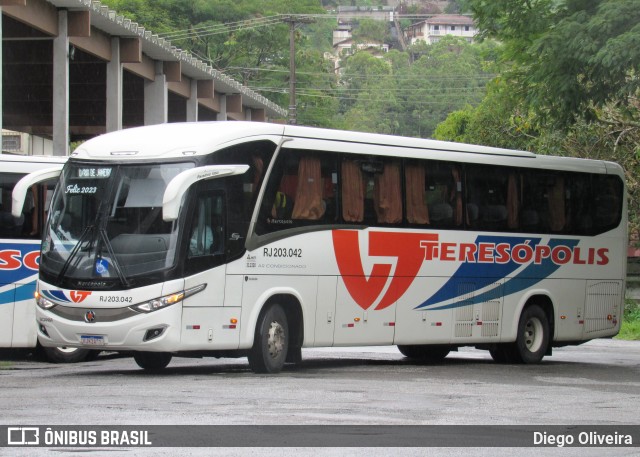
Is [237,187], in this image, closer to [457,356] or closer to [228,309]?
[228,309]

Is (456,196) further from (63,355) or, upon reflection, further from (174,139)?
(63,355)

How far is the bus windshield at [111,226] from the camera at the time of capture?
16484 mm

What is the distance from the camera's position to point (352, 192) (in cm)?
1908

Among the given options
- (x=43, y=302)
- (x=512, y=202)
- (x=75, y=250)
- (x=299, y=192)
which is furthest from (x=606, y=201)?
(x=43, y=302)

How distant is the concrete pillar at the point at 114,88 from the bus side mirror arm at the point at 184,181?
789 inches

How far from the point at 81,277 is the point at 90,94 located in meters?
29.2

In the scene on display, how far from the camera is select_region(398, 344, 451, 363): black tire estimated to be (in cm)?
2280

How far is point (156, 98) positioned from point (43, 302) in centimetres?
2498

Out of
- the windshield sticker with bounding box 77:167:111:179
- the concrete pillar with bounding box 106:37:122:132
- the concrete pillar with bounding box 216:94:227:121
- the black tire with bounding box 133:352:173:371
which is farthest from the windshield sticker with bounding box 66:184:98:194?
the concrete pillar with bounding box 216:94:227:121

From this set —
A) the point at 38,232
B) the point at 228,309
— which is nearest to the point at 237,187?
the point at 228,309

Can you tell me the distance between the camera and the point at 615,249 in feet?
76.8

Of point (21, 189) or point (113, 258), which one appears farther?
point (21, 189)

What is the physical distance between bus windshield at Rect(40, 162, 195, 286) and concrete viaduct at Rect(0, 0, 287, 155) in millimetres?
10850

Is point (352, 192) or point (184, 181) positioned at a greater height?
point (184, 181)
